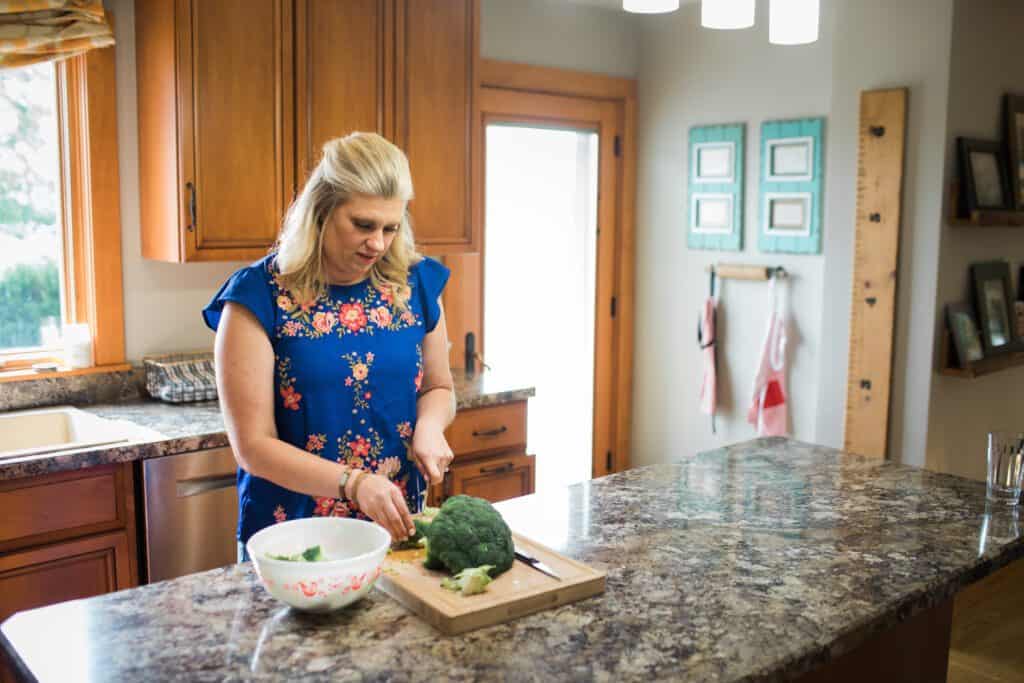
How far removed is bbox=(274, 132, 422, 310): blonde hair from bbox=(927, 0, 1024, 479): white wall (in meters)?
2.43

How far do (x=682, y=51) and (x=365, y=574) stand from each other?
11.9ft

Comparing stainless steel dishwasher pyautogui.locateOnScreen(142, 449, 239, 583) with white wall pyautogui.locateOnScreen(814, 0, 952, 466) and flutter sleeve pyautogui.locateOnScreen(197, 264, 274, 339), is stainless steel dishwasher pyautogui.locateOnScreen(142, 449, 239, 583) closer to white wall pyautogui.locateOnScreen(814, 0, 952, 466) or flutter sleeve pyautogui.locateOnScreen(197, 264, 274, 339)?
flutter sleeve pyautogui.locateOnScreen(197, 264, 274, 339)

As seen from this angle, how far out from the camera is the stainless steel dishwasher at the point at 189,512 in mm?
2627

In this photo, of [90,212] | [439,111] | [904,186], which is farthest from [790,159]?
[90,212]

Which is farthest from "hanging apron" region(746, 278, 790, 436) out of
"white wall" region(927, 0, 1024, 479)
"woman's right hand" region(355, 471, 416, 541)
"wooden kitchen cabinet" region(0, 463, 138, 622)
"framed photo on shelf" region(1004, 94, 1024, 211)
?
"woman's right hand" region(355, 471, 416, 541)

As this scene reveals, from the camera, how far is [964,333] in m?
3.66

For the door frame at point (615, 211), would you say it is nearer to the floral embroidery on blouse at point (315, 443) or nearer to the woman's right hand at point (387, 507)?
the floral embroidery on blouse at point (315, 443)

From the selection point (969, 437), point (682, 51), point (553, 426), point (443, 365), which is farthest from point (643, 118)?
point (443, 365)

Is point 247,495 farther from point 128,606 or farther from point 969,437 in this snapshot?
point 969,437

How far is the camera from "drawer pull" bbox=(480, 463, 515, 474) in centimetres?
341

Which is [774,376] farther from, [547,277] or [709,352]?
[547,277]

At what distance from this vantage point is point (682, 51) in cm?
450

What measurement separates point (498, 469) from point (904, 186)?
1.79 meters

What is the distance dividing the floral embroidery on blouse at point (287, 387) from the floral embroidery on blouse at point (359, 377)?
10 centimetres
